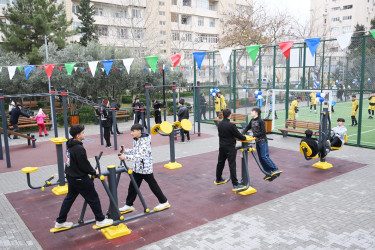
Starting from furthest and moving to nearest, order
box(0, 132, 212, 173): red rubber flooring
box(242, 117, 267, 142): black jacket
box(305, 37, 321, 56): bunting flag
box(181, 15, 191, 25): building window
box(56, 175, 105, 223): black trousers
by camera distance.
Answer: box(181, 15, 191, 25): building window
box(305, 37, 321, 56): bunting flag
box(0, 132, 212, 173): red rubber flooring
box(242, 117, 267, 142): black jacket
box(56, 175, 105, 223): black trousers

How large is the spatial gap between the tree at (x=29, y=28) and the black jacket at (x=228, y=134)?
21.0m

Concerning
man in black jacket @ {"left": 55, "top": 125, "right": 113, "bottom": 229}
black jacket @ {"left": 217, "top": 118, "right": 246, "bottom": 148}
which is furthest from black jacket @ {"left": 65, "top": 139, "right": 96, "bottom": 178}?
black jacket @ {"left": 217, "top": 118, "right": 246, "bottom": 148}

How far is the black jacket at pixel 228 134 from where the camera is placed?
6.89 m

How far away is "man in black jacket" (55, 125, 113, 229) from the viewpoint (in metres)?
5.06

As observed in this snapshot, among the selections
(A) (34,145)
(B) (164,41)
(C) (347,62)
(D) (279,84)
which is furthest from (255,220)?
(B) (164,41)

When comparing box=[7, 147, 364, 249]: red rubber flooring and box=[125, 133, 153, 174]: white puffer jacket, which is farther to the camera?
box=[125, 133, 153, 174]: white puffer jacket

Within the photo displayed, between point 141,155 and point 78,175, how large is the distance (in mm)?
1111

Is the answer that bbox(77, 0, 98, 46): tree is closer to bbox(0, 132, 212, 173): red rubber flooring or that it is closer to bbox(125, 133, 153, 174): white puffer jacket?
bbox(0, 132, 212, 173): red rubber flooring

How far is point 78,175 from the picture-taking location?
5.11 meters

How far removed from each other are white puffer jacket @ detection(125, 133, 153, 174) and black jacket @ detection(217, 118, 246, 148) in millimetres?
1939

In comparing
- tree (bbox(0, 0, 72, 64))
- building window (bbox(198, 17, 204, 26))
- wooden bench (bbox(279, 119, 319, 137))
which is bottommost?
wooden bench (bbox(279, 119, 319, 137))

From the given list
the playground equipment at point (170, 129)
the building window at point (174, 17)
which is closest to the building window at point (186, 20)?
the building window at point (174, 17)

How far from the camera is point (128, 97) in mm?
31922

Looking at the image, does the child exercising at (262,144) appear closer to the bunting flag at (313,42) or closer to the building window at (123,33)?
the bunting flag at (313,42)
